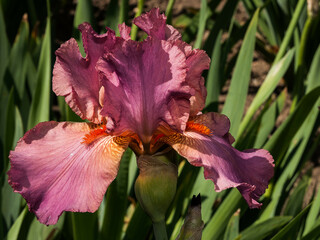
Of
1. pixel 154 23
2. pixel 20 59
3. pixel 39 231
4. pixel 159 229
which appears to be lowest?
pixel 39 231

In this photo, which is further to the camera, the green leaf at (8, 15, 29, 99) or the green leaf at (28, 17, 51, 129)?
the green leaf at (8, 15, 29, 99)

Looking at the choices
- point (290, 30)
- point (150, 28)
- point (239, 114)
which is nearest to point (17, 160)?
point (150, 28)

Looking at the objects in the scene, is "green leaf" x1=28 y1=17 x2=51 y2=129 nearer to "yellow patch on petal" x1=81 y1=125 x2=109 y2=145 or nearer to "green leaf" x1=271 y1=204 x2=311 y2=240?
"yellow patch on petal" x1=81 y1=125 x2=109 y2=145

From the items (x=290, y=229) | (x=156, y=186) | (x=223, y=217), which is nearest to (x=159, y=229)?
(x=156, y=186)

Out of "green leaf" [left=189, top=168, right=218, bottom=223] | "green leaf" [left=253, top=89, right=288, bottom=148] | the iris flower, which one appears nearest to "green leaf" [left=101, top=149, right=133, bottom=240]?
"green leaf" [left=189, top=168, right=218, bottom=223]

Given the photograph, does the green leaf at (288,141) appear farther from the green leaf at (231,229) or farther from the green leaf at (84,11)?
the green leaf at (84,11)

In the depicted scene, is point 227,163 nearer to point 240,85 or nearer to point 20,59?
point 240,85

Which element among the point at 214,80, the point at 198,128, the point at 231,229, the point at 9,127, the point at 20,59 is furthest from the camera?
the point at 20,59
